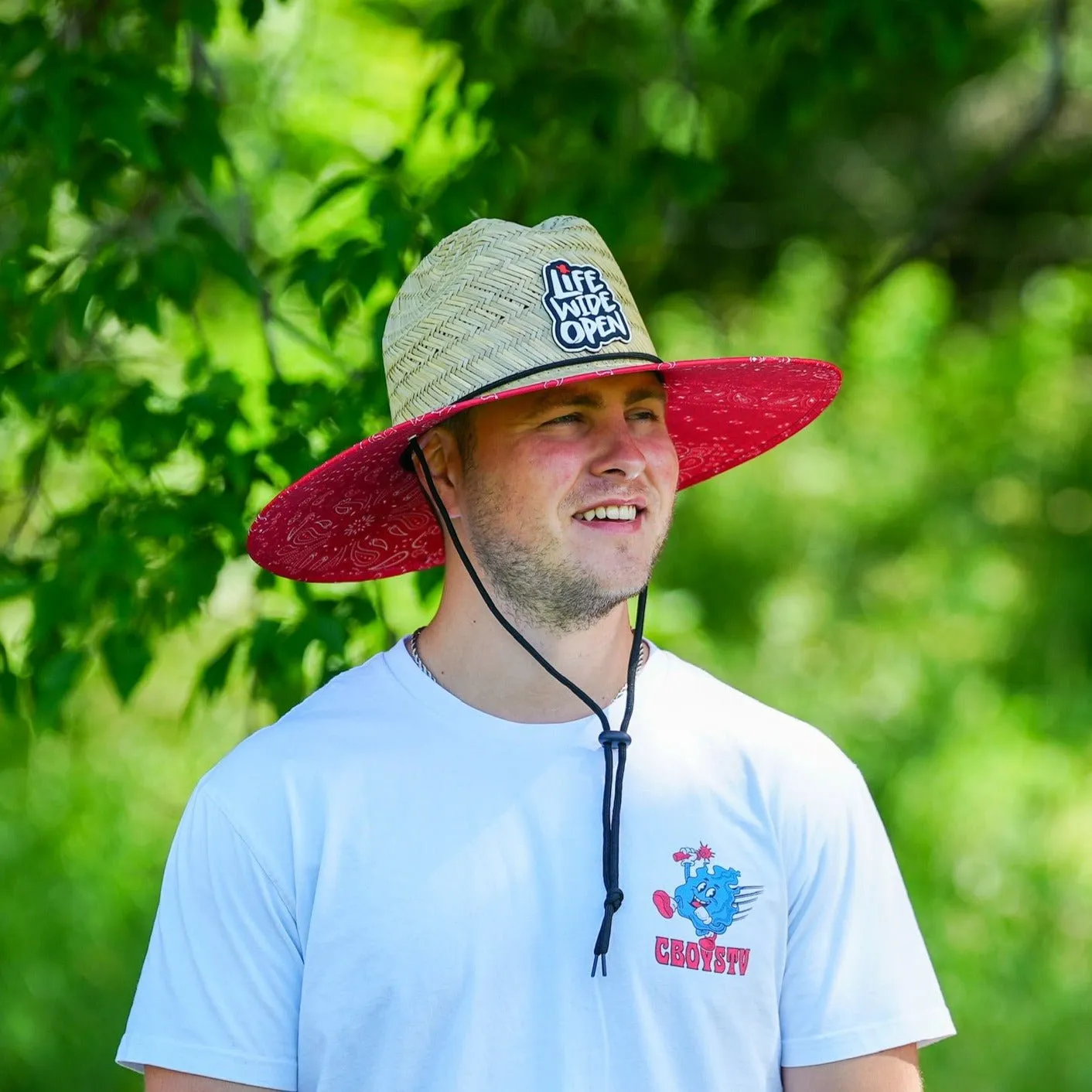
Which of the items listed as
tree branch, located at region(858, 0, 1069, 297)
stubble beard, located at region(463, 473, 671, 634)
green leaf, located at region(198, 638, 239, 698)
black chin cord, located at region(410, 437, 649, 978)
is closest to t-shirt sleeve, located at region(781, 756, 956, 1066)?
black chin cord, located at region(410, 437, 649, 978)

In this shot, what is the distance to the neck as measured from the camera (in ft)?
6.38

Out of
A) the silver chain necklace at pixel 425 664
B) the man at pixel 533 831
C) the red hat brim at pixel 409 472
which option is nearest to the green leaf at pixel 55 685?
the red hat brim at pixel 409 472

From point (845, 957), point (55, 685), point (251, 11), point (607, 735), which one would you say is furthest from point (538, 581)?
point (251, 11)

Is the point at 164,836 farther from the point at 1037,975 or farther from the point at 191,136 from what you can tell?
the point at 191,136

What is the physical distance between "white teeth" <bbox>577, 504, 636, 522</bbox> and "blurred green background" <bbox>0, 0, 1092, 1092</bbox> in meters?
0.81

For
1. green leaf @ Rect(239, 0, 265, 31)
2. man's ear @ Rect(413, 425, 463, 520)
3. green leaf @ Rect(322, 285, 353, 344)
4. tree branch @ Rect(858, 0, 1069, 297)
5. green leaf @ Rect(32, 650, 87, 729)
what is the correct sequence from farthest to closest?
1. tree branch @ Rect(858, 0, 1069, 297)
2. green leaf @ Rect(239, 0, 265, 31)
3. green leaf @ Rect(322, 285, 353, 344)
4. green leaf @ Rect(32, 650, 87, 729)
5. man's ear @ Rect(413, 425, 463, 520)

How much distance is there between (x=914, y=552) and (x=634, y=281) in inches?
89.1

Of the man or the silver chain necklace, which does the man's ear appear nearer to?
the man

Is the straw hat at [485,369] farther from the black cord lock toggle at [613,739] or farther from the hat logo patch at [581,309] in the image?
the black cord lock toggle at [613,739]

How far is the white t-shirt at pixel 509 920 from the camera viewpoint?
175 cm

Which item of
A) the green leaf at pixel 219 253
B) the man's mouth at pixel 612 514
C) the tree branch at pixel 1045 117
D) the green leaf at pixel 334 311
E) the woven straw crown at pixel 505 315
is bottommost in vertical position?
the man's mouth at pixel 612 514

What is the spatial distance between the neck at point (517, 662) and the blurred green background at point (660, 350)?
2.20 feet

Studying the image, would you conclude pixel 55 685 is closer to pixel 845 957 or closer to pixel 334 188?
pixel 334 188

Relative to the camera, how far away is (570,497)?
1.94 metres
